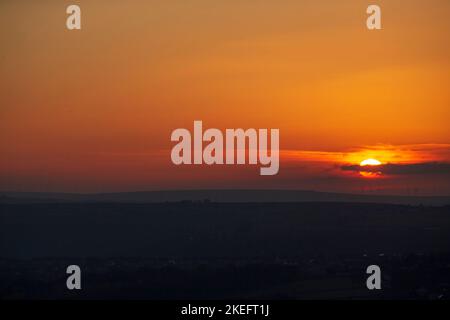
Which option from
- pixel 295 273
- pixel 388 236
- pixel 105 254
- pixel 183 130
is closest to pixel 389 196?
pixel 388 236

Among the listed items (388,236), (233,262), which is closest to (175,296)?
(233,262)

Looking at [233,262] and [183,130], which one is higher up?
[183,130]

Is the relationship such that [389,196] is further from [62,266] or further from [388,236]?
[62,266]

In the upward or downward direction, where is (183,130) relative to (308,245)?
upward
